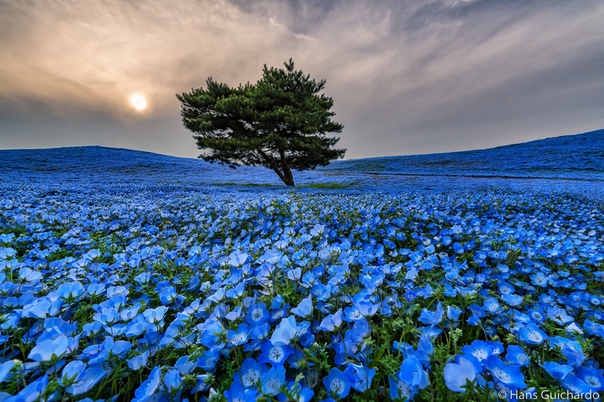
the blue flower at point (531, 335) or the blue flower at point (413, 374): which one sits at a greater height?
the blue flower at point (413, 374)

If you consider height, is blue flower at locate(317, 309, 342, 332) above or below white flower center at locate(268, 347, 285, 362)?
above

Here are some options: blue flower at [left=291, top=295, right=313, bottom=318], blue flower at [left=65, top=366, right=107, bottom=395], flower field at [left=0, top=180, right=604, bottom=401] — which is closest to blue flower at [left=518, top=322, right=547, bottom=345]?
flower field at [left=0, top=180, right=604, bottom=401]

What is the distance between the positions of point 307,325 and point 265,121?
16.3m

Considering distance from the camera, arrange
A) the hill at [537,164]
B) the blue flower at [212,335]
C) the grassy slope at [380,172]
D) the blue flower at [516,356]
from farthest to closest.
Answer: the grassy slope at [380,172]
the hill at [537,164]
the blue flower at [212,335]
the blue flower at [516,356]

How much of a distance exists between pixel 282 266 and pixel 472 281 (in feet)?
Answer: 4.90

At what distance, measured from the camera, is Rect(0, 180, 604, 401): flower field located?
0.98 m

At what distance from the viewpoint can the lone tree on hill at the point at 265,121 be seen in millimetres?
15711

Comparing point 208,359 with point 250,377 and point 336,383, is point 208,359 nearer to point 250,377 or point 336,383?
point 250,377

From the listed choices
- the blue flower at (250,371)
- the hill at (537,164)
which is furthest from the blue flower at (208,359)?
the hill at (537,164)

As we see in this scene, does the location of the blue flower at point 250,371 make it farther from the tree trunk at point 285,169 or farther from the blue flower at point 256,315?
the tree trunk at point 285,169

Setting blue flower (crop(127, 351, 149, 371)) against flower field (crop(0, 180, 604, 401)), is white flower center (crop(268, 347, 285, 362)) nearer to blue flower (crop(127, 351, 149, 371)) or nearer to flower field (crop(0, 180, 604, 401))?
flower field (crop(0, 180, 604, 401))

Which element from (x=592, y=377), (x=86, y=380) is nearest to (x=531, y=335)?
(x=592, y=377)

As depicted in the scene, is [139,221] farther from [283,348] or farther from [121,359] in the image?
[283,348]

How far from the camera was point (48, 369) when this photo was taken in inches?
41.4
